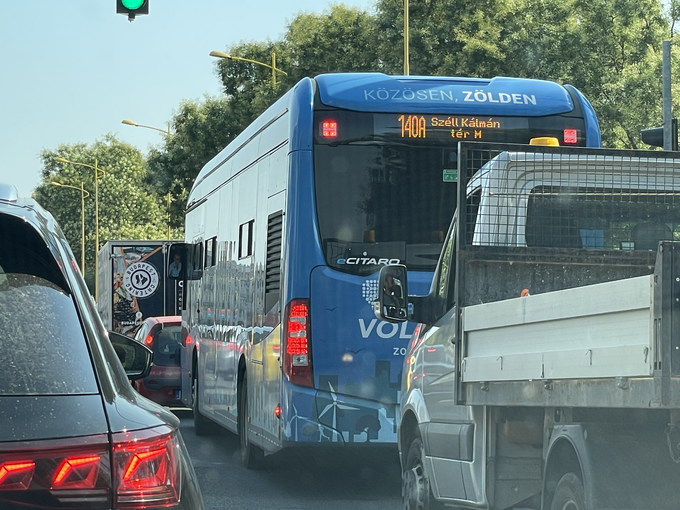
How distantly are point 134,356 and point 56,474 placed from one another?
1.70 m

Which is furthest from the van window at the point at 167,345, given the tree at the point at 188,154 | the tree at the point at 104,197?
the tree at the point at 104,197

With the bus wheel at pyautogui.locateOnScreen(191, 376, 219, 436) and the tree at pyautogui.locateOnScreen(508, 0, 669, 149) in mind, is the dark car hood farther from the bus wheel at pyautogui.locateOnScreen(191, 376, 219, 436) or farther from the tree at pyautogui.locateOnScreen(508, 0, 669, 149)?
the tree at pyautogui.locateOnScreen(508, 0, 669, 149)

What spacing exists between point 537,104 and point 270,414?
3.24 m

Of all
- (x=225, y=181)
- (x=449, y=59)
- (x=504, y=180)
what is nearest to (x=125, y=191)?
(x=449, y=59)

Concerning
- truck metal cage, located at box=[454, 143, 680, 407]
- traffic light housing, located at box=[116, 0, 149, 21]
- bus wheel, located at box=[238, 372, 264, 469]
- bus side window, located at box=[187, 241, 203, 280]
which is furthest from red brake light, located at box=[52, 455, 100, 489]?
bus side window, located at box=[187, 241, 203, 280]

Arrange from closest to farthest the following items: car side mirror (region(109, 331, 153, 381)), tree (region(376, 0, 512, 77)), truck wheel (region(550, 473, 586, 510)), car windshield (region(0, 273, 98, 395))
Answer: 1. car windshield (region(0, 273, 98, 395))
2. car side mirror (region(109, 331, 153, 381))
3. truck wheel (region(550, 473, 586, 510))
4. tree (region(376, 0, 512, 77))

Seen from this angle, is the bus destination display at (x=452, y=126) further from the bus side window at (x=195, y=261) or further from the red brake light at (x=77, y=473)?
the red brake light at (x=77, y=473)

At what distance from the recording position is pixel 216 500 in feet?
31.9

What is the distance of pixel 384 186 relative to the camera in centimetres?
975

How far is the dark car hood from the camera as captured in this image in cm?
281

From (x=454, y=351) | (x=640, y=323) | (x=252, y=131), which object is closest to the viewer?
(x=640, y=323)

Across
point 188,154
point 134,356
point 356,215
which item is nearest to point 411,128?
point 356,215

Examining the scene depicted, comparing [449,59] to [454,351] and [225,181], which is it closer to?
[225,181]

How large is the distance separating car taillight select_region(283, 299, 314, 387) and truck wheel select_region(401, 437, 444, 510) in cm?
198
